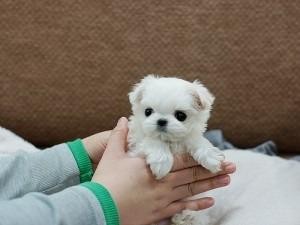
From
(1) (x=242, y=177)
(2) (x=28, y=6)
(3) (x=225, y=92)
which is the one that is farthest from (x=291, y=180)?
(2) (x=28, y=6)

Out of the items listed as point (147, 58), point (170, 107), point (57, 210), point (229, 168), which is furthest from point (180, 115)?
point (147, 58)

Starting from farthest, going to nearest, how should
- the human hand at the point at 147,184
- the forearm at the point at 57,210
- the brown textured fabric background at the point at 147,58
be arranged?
the brown textured fabric background at the point at 147,58 < the human hand at the point at 147,184 < the forearm at the point at 57,210

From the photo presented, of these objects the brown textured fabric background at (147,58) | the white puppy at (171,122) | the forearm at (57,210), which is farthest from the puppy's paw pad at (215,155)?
the brown textured fabric background at (147,58)

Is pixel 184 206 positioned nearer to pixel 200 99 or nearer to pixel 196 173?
pixel 196 173

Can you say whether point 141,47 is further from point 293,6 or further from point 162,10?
point 293,6

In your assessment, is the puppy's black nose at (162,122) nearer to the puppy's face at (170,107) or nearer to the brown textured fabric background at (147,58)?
the puppy's face at (170,107)

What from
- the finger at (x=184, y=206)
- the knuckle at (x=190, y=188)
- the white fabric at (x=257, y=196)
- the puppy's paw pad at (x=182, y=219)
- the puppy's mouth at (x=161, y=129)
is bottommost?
the white fabric at (x=257, y=196)
